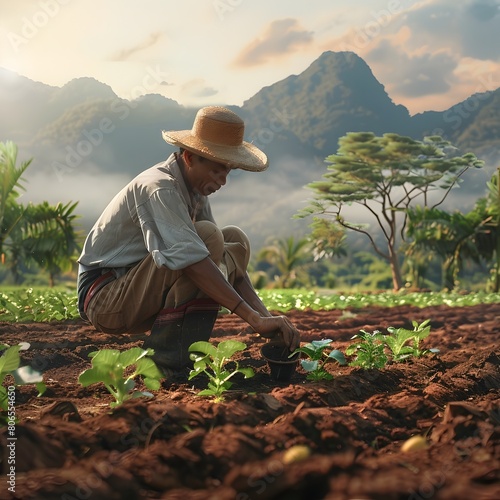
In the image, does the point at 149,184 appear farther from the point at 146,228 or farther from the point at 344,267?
the point at 344,267

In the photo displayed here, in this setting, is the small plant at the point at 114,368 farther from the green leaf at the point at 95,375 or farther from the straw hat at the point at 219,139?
the straw hat at the point at 219,139

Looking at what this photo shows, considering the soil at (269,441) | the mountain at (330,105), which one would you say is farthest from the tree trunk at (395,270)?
the mountain at (330,105)

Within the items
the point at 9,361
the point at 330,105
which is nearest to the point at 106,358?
the point at 9,361

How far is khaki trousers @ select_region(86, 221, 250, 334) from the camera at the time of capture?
2.77 meters

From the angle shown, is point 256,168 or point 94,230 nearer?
point 256,168

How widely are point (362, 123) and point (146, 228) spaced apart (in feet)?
377

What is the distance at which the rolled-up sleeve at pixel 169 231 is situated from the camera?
2.56m

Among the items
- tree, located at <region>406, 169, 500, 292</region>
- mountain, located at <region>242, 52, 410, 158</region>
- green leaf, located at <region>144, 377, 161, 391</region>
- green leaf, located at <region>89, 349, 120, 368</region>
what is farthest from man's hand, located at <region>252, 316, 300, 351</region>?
mountain, located at <region>242, 52, 410, 158</region>

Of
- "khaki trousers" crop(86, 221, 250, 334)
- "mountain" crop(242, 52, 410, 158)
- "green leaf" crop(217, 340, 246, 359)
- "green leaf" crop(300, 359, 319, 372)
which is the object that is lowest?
"green leaf" crop(300, 359, 319, 372)

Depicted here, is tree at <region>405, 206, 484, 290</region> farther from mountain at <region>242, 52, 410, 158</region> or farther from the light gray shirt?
mountain at <region>242, 52, 410, 158</region>

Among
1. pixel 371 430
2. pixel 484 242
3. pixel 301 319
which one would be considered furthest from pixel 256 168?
pixel 484 242

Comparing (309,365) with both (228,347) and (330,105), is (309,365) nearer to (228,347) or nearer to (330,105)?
(228,347)

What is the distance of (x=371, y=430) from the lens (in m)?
1.94

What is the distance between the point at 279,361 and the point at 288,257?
25.4 meters
